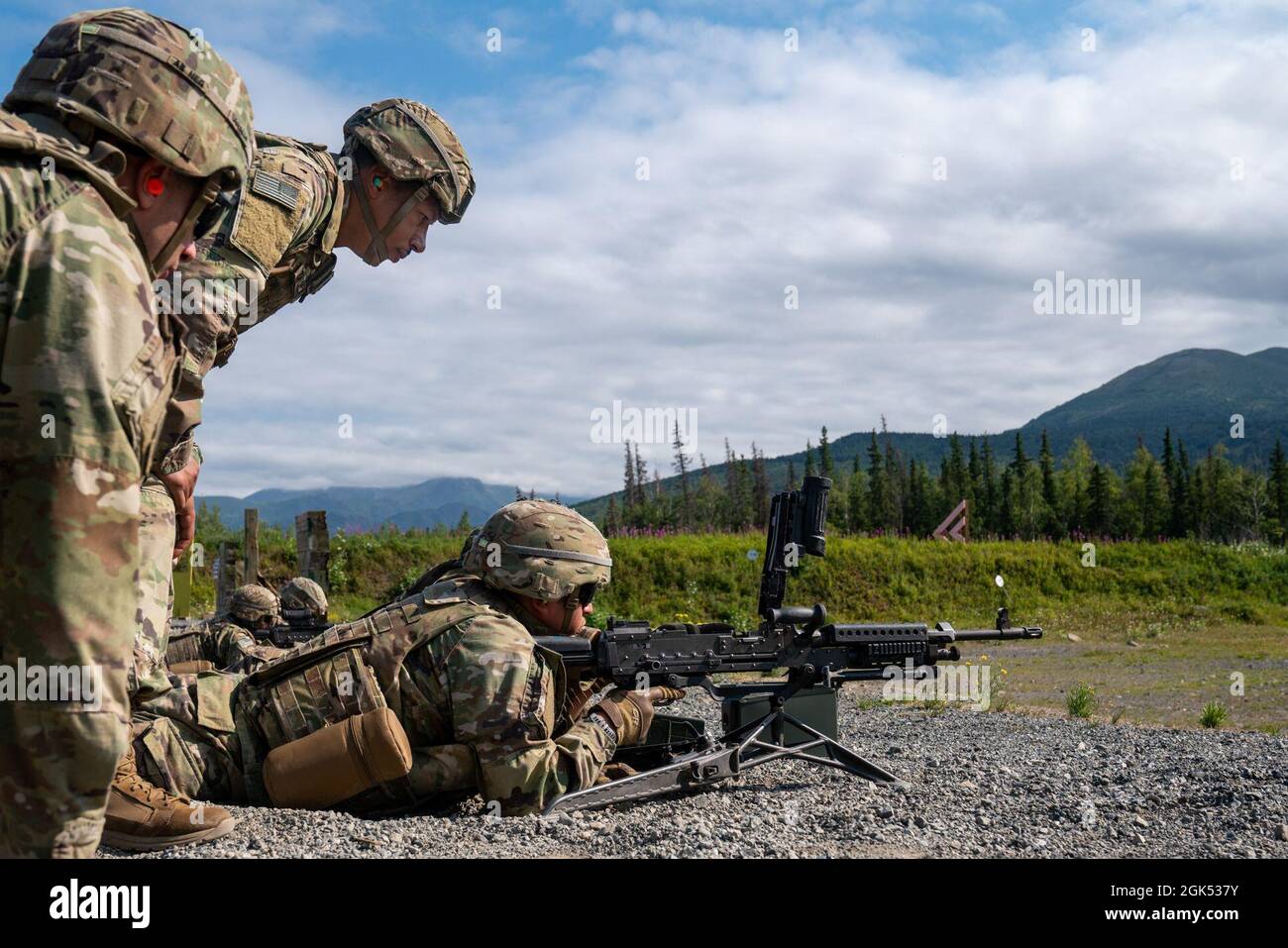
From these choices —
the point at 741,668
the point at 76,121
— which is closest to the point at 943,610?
the point at 741,668

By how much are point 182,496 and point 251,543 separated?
37.0 feet

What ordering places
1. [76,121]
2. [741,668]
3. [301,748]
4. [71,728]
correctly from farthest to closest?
[741,668] → [301,748] → [76,121] → [71,728]

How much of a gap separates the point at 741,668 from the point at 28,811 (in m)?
4.66

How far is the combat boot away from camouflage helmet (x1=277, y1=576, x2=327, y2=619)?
22.9 ft

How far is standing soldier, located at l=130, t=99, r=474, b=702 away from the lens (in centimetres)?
441

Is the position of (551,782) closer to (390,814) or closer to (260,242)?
(390,814)

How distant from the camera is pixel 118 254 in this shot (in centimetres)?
224

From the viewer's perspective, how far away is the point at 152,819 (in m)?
4.11

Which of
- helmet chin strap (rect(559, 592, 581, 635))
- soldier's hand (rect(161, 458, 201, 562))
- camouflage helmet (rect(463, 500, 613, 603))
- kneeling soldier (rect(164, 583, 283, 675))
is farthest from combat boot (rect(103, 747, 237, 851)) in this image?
kneeling soldier (rect(164, 583, 283, 675))

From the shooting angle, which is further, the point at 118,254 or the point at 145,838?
the point at 145,838

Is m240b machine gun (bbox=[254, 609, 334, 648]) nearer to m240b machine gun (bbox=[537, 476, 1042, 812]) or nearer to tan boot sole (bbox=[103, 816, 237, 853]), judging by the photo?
m240b machine gun (bbox=[537, 476, 1042, 812])

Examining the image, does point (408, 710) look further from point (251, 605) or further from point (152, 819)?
point (251, 605)

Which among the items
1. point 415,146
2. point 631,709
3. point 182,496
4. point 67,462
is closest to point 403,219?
point 415,146

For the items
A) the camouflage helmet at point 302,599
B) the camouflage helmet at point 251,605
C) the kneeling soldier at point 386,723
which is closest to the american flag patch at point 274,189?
the kneeling soldier at point 386,723
